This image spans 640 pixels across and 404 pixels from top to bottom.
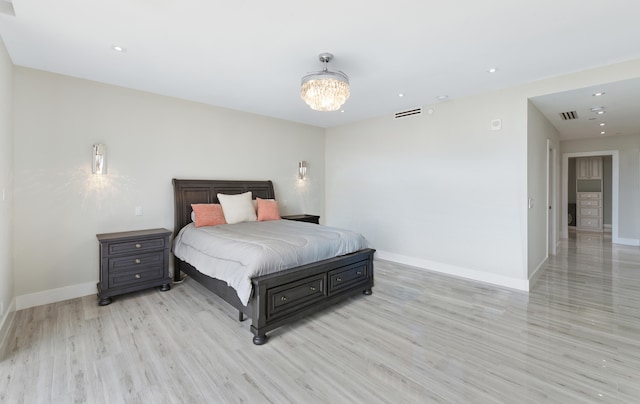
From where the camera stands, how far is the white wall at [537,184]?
3.77 meters

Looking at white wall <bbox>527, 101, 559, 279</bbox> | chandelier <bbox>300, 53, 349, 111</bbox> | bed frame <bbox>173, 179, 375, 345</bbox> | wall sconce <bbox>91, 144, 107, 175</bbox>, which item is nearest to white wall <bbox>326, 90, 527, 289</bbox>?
white wall <bbox>527, 101, 559, 279</bbox>

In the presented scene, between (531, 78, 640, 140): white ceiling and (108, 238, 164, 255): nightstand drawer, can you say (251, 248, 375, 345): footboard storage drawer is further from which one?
(531, 78, 640, 140): white ceiling

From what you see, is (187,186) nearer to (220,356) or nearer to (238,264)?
(238,264)

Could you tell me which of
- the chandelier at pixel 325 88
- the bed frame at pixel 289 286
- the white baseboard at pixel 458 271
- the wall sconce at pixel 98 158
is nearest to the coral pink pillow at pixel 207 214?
the bed frame at pixel 289 286

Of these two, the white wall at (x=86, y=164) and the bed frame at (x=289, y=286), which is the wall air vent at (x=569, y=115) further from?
the white wall at (x=86, y=164)

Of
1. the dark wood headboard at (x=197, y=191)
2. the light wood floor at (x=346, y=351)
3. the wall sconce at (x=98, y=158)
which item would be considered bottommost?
the light wood floor at (x=346, y=351)

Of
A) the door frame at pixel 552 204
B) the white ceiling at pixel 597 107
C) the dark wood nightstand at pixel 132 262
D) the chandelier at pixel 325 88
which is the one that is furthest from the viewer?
the door frame at pixel 552 204

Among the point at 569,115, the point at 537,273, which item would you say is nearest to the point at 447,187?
the point at 537,273

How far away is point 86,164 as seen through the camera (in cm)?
348

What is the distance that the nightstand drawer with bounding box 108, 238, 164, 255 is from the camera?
3.26m

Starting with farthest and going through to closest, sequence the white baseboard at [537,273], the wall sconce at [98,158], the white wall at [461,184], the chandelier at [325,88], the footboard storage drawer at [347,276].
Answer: the white baseboard at [537,273]
the white wall at [461,184]
the wall sconce at [98,158]
the footboard storage drawer at [347,276]
the chandelier at [325,88]

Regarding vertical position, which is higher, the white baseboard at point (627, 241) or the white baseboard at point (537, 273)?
the white baseboard at point (627, 241)

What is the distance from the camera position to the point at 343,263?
10.5 feet

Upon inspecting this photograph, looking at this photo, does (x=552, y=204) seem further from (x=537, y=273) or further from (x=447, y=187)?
(x=447, y=187)
